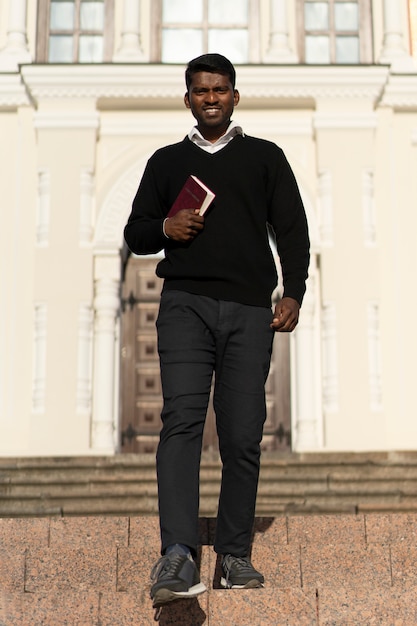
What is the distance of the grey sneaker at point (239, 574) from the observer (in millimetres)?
3814

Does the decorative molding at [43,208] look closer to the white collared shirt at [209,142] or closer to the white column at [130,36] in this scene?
the white column at [130,36]

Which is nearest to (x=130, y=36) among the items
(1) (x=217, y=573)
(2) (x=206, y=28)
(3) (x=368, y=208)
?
(2) (x=206, y=28)

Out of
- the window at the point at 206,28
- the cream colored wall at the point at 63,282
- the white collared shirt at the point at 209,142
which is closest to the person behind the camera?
the white collared shirt at the point at 209,142

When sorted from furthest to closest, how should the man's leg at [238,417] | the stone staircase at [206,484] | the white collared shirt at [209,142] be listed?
the stone staircase at [206,484], the white collared shirt at [209,142], the man's leg at [238,417]

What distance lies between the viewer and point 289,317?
4.01 m

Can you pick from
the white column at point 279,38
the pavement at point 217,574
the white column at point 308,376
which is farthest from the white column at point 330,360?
the pavement at point 217,574

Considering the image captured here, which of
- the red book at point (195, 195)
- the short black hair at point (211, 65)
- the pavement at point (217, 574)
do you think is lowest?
the pavement at point (217, 574)

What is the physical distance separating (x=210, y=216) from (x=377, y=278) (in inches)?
349

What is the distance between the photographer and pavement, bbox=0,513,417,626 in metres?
3.58

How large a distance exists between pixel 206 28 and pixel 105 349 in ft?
14.1

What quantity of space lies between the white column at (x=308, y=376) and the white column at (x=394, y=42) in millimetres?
2680

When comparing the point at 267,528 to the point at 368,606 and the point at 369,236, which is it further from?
the point at 369,236

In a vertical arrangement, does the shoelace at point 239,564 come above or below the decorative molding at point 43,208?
below

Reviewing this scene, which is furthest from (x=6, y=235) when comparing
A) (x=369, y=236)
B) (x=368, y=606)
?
(x=368, y=606)
